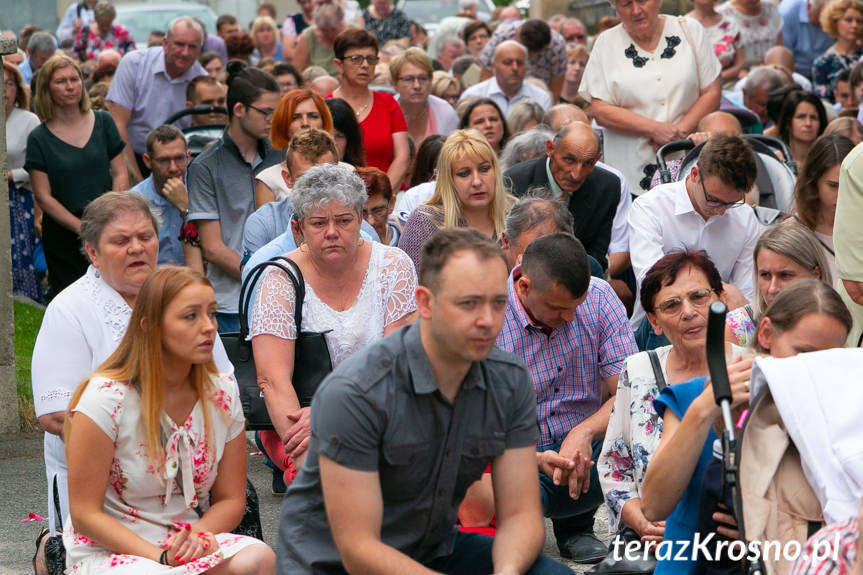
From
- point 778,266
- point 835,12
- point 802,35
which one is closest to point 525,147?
point 778,266

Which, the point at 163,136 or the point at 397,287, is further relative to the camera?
the point at 163,136

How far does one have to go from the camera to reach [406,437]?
136 inches

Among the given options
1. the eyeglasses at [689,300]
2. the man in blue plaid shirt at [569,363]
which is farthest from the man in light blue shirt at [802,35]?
the eyeglasses at [689,300]

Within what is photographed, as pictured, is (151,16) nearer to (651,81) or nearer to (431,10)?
(431,10)

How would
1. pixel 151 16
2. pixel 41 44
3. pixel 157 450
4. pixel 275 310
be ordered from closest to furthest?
1. pixel 157 450
2. pixel 275 310
3. pixel 41 44
4. pixel 151 16

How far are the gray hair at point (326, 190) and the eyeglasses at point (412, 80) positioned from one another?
4.00 metres

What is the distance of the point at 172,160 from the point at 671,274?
443 centimetres

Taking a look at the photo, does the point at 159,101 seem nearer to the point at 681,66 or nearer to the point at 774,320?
the point at 681,66

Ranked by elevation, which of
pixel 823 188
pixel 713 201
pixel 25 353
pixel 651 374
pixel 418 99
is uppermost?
pixel 418 99

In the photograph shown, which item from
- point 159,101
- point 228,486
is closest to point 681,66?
point 159,101

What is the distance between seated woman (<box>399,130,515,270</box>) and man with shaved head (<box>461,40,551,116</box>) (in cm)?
365

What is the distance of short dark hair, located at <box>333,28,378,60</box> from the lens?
879cm

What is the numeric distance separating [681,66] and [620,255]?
1531 millimetres

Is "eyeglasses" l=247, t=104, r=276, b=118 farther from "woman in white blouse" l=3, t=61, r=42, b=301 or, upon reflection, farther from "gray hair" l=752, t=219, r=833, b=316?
"gray hair" l=752, t=219, r=833, b=316
